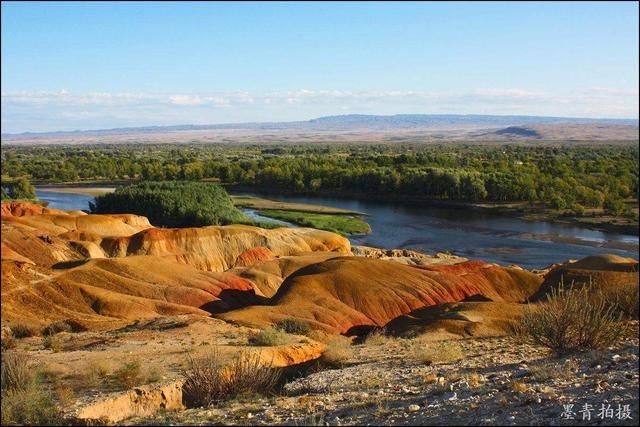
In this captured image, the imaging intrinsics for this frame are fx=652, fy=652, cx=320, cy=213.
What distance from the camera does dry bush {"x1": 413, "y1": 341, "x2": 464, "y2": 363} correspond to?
1518 centimetres

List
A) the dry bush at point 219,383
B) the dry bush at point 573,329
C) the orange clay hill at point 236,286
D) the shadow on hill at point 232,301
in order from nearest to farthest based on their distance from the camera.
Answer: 1. the dry bush at point 219,383
2. the dry bush at point 573,329
3. the orange clay hill at point 236,286
4. the shadow on hill at point 232,301

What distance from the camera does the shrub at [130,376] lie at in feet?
43.2

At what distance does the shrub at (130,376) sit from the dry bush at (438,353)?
632cm

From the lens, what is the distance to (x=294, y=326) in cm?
2261

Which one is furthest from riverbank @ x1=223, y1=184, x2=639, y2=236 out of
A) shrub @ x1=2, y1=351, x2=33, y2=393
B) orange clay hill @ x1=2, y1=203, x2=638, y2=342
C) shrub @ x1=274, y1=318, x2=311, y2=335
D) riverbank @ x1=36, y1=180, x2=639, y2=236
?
shrub @ x1=2, y1=351, x2=33, y2=393

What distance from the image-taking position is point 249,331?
21.0 metres

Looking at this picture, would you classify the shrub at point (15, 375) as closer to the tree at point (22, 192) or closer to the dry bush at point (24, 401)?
the dry bush at point (24, 401)

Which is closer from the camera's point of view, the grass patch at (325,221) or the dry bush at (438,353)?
the dry bush at (438,353)

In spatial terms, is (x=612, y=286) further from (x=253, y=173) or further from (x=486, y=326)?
(x=253, y=173)

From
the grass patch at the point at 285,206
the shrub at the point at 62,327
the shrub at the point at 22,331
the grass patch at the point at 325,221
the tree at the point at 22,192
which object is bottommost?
the grass patch at the point at 325,221

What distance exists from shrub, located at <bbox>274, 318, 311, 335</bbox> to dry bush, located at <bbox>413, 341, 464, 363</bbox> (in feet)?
18.9

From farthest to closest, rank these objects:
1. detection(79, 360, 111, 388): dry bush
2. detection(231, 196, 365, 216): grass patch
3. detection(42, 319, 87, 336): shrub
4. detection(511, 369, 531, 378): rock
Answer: detection(231, 196, 365, 216): grass patch < detection(42, 319, 87, 336): shrub < detection(79, 360, 111, 388): dry bush < detection(511, 369, 531, 378): rock

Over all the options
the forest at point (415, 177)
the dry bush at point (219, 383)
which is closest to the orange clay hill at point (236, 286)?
the dry bush at point (219, 383)

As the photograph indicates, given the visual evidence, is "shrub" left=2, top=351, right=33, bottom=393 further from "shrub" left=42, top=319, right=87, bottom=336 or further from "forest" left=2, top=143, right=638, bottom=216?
"forest" left=2, top=143, right=638, bottom=216
